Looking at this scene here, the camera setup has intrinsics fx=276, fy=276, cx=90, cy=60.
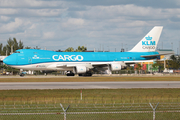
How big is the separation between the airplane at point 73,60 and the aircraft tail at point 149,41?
181 cm

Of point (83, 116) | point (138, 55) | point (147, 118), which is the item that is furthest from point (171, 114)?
point (138, 55)

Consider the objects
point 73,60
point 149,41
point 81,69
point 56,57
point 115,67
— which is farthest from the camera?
point 149,41

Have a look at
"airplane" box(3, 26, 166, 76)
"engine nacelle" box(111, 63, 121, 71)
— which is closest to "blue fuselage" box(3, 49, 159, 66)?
"airplane" box(3, 26, 166, 76)

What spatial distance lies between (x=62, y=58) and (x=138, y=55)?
67.9ft

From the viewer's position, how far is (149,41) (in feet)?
250

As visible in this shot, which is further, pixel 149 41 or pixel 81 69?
pixel 149 41

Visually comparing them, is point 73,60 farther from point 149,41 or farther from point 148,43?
point 149,41

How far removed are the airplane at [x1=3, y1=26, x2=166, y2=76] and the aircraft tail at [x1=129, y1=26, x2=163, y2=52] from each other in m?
1.81

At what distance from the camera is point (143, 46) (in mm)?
75688

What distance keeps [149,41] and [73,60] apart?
77.1ft

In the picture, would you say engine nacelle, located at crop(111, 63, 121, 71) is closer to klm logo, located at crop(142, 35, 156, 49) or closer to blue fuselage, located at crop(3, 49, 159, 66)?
blue fuselage, located at crop(3, 49, 159, 66)

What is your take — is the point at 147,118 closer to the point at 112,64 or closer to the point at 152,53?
the point at 112,64

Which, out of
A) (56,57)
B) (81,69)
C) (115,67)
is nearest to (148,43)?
(115,67)

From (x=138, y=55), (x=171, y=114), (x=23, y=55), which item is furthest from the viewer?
(x=138, y=55)
